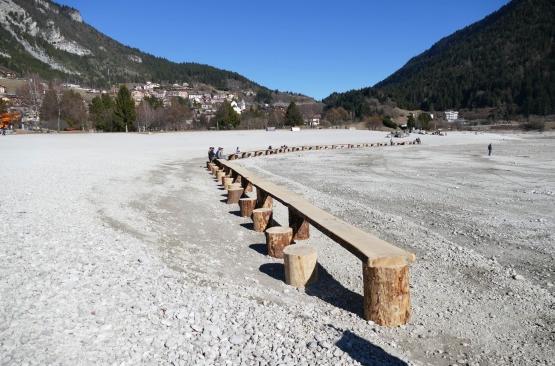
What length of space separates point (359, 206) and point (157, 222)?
558 centimetres

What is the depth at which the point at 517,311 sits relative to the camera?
5.30 m

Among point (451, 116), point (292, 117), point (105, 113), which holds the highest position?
point (105, 113)

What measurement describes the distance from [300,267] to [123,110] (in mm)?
72398

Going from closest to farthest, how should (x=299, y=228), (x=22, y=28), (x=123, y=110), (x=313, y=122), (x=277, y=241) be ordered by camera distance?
(x=277, y=241) → (x=299, y=228) → (x=123, y=110) → (x=313, y=122) → (x=22, y=28)

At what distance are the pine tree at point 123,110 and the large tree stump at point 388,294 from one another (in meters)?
71.6

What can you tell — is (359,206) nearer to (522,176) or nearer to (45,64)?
(522,176)

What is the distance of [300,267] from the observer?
5.93 metres

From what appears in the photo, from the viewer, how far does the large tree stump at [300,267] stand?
5.93 metres

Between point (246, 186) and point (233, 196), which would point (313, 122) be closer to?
point (246, 186)

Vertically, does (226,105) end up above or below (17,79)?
below

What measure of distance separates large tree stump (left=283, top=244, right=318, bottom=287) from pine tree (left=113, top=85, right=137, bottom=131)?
7018 cm

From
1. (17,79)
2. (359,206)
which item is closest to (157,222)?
(359,206)

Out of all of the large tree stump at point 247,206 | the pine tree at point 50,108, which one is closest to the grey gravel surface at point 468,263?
the large tree stump at point 247,206

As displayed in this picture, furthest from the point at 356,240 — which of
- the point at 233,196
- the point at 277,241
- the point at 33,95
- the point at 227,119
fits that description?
→ the point at 33,95
